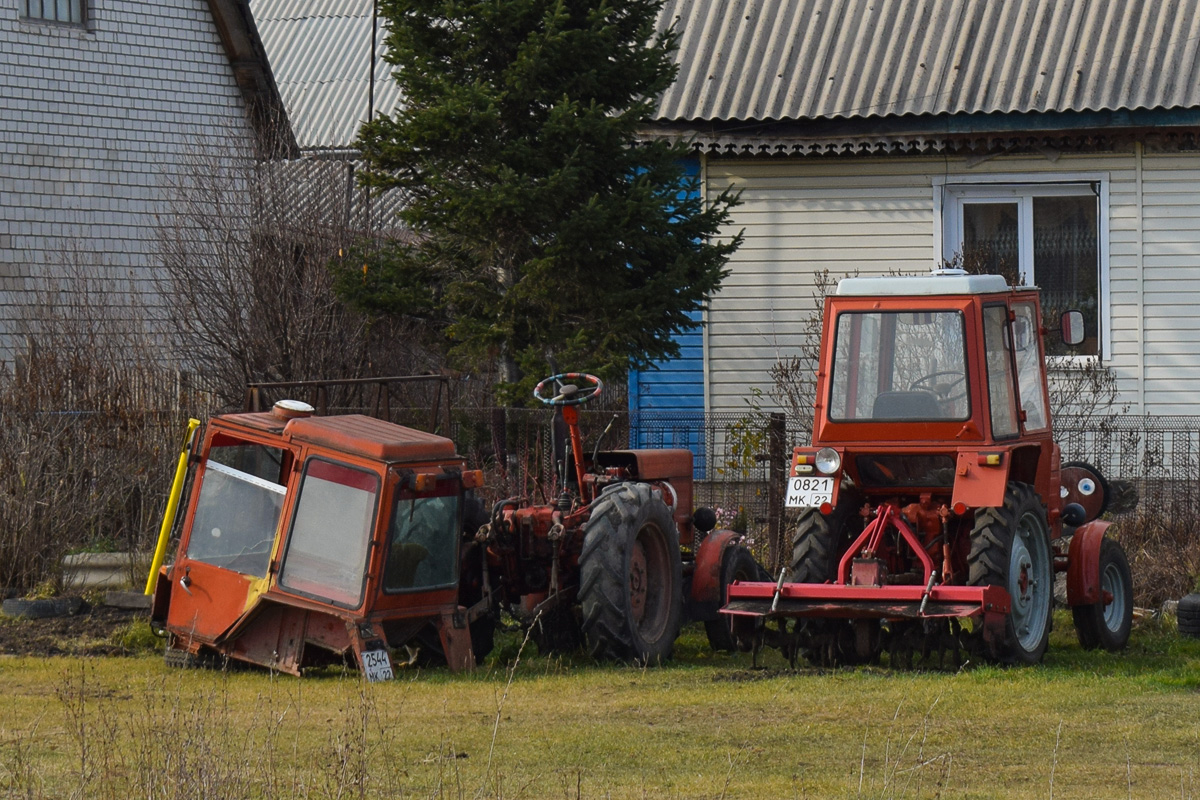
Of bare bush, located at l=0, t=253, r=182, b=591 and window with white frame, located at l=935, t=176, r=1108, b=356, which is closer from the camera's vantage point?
bare bush, located at l=0, t=253, r=182, b=591

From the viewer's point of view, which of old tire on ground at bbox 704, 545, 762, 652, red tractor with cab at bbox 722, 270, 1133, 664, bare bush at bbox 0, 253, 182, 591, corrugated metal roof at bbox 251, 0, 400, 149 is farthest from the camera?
corrugated metal roof at bbox 251, 0, 400, 149

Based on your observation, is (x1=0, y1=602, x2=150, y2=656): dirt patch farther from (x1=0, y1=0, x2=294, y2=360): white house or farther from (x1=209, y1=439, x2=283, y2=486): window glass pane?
(x1=0, y1=0, x2=294, y2=360): white house

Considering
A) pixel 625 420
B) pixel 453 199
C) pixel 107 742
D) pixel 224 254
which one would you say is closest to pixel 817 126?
pixel 625 420

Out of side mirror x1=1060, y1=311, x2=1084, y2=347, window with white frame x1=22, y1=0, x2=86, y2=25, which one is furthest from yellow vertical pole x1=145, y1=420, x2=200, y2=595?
window with white frame x1=22, y1=0, x2=86, y2=25

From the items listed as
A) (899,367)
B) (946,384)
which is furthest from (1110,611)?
(899,367)

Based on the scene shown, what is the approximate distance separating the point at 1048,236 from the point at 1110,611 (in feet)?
25.7

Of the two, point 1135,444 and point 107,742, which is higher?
point 1135,444

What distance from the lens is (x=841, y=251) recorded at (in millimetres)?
19047

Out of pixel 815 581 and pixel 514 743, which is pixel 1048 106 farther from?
pixel 514 743

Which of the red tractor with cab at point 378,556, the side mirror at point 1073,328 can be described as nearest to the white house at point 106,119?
the red tractor with cab at point 378,556

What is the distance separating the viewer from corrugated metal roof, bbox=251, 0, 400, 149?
90.2ft

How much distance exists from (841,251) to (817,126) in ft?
4.73

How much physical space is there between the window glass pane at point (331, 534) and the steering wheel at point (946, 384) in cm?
360

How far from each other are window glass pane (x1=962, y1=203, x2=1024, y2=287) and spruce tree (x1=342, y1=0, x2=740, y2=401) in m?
3.83
